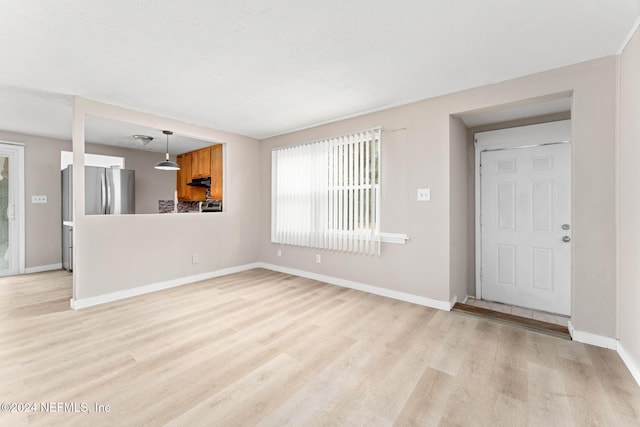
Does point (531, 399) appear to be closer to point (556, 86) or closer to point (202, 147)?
point (556, 86)

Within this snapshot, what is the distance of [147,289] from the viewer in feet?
12.3

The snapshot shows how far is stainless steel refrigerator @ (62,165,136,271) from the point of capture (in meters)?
4.46

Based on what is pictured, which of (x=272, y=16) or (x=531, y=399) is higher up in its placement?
(x=272, y=16)

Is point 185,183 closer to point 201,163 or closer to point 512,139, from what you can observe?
point 201,163

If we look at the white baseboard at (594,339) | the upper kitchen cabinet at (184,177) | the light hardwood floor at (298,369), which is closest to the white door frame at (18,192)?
the light hardwood floor at (298,369)

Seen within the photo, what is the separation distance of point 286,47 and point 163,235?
3194 mm

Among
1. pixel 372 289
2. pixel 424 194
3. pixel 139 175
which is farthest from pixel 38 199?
pixel 424 194

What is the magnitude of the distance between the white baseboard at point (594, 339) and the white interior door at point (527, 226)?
1.08m

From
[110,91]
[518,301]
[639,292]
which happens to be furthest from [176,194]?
[639,292]

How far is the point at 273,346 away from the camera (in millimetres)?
2309

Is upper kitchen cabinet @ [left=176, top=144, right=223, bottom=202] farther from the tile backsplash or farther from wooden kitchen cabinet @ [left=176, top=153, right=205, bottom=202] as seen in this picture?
the tile backsplash

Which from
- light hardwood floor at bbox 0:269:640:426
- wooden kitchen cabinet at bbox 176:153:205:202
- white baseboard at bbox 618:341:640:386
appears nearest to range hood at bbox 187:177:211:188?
wooden kitchen cabinet at bbox 176:153:205:202

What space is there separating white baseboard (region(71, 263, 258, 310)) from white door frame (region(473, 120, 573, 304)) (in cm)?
381

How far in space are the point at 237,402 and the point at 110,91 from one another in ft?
11.0
